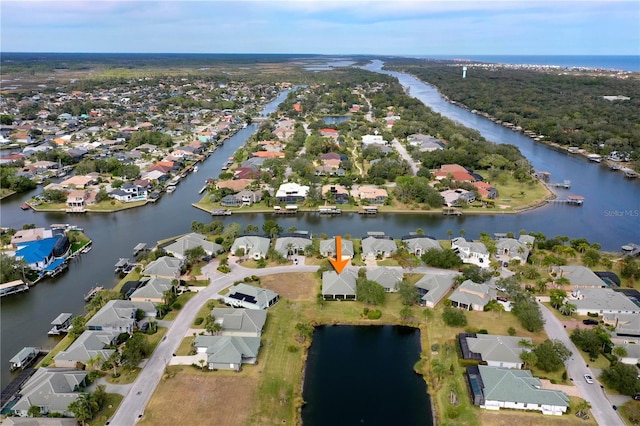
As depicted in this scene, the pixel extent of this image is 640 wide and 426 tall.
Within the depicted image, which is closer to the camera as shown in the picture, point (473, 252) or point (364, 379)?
point (364, 379)

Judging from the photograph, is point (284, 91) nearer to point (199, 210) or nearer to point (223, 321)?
point (199, 210)

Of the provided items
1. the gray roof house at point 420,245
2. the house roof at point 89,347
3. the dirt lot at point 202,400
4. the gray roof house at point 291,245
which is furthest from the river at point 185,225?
the dirt lot at point 202,400

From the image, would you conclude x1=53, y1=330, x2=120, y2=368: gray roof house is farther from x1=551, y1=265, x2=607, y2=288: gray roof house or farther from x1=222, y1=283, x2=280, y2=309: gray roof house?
x1=551, y1=265, x2=607, y2=288: gray roof house

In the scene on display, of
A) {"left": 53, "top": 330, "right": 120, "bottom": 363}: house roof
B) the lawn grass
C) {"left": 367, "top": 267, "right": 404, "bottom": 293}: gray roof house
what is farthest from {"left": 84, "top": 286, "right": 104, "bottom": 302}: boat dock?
{"left": 367, "top": 267, "right": 404, "bottom": 293}: gray roof house

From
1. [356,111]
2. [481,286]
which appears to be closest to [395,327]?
[481,286]

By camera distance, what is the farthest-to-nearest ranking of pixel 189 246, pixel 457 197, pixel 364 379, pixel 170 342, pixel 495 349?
pixel 457 197 → pixel 189 246 → pixel 170 342 → pixel 364 379 → pixel 495 349

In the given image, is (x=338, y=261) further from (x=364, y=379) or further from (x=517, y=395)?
(x=517, y=395)

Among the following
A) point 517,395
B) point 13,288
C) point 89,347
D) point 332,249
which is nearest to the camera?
point 517,395

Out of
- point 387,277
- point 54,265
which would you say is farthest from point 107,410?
point 387,277
